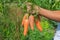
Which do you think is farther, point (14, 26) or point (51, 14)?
point (14, 26)

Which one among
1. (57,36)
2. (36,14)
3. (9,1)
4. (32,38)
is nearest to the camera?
(36,14)

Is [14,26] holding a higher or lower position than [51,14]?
lower

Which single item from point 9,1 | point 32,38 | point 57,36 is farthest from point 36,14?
point 9,1

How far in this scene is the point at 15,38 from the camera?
3691mm

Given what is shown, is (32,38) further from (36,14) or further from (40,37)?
(36,14)

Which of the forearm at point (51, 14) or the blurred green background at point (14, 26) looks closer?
the forearm at point (51, 14)

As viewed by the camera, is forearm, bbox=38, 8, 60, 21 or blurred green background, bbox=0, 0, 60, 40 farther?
blurred green background, bbox=0, 0, 60, 40

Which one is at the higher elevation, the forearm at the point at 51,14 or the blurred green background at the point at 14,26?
the forearm at the point at 51,14

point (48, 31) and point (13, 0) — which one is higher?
point (13, 0)

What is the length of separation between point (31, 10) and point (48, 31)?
195cm

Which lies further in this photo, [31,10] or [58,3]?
[58,3]

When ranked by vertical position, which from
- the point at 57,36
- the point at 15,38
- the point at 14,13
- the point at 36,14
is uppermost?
the point at 36,14

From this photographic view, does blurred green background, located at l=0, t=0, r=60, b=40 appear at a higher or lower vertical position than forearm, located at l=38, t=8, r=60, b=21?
lower

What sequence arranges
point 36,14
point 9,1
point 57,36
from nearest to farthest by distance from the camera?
1. point 36,14
2. point 57,36
3. point 9,1
